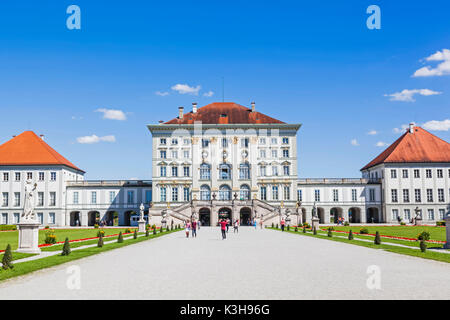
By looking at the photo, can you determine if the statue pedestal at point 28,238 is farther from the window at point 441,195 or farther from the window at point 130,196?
the window at point 441,195

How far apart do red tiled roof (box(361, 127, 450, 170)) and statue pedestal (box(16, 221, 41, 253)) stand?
58456mm

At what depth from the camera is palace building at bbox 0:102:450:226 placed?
2660 inches

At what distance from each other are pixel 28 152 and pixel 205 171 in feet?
89.8

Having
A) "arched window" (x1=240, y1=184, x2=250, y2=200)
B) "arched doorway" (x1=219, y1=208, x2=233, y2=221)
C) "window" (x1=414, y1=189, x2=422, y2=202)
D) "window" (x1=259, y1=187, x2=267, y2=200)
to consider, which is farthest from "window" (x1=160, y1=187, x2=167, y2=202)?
"window" (x1=414, y1=189, x2=422, y2=202)

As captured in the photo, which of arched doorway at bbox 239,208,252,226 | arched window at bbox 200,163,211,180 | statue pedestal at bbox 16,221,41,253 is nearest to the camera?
statue pedestal at bbox 16,221,41,253

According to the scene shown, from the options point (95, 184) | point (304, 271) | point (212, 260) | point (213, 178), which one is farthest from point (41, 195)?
point (304, 271)

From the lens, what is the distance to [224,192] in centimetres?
6925

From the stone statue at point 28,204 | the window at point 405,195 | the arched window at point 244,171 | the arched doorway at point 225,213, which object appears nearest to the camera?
the stone statue at point 28,204

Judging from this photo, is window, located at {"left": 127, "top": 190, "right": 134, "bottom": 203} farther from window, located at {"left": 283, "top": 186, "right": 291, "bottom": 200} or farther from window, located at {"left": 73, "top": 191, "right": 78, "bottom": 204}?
window, located at {"left": 283, "top": 186, "right": 291, "bottom": 200}

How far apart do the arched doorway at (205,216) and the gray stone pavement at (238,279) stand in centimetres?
4946

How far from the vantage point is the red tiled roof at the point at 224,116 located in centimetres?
7019

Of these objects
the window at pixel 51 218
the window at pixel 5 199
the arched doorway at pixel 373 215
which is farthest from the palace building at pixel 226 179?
the arched doorway at pixel 373 215

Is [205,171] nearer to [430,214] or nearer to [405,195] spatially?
[405,195]
